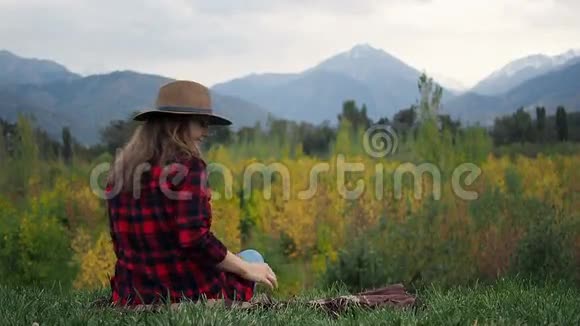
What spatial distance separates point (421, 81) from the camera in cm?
1822

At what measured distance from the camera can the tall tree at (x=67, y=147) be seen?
2258 centimetres

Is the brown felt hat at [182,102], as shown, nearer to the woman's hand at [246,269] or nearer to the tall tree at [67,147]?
the woman's hand at [246,269]

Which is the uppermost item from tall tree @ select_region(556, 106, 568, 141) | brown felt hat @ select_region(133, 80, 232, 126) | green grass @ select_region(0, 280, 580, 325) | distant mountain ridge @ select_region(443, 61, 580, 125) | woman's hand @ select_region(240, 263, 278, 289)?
distant mountain ridge @ select_region(443, 61, 580, 125)

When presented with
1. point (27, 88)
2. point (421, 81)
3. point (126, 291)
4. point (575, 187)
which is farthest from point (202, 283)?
point (27, 88)

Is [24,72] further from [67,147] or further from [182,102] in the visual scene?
[182,102]

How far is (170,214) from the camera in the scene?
10.4 feet

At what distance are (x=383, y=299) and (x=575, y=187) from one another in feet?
36.8

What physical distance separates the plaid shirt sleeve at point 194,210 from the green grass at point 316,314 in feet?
1.16

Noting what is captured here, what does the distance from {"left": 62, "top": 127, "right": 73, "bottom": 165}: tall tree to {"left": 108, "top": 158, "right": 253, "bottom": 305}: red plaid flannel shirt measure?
19.8m

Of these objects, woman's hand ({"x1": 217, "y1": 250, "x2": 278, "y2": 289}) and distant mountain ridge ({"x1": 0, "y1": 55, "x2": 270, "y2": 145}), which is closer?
woman's hand ({"x1": 217, "y1": 250, "x2": 278, "y2": 289})

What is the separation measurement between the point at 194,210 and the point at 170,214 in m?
0.14

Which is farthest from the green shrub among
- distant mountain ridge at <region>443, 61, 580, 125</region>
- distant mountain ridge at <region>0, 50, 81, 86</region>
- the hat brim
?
distant mountain ridge at <region>0, 50, 81, 86</region>

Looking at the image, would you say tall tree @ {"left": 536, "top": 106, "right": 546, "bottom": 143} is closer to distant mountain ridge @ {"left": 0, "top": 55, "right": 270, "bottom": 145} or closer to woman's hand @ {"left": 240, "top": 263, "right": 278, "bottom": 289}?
distant mountain ridge @ {"left": 0, "top": 55, "right": 270, "bottom": 145}

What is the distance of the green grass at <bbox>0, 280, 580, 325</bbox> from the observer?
2719 mm
